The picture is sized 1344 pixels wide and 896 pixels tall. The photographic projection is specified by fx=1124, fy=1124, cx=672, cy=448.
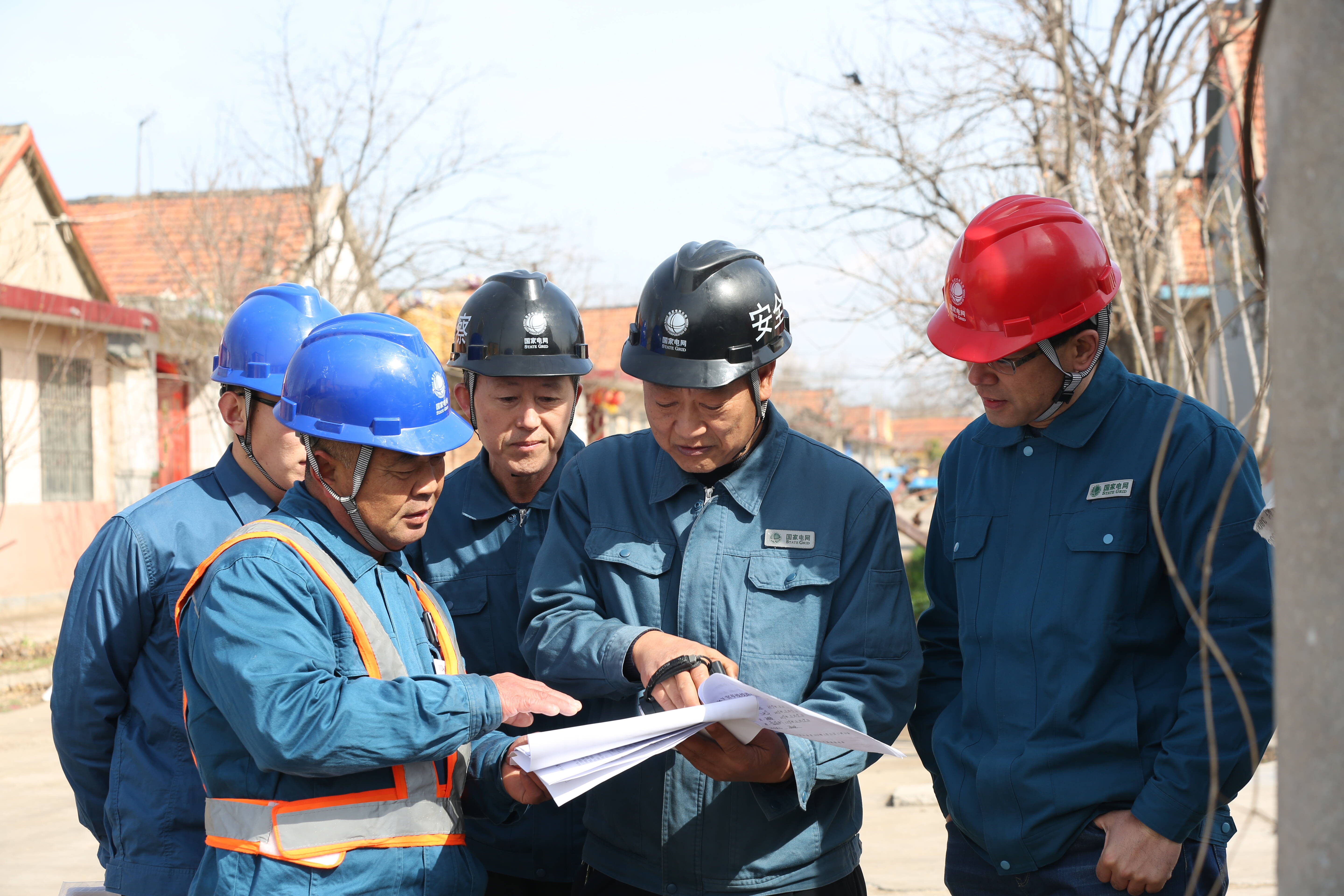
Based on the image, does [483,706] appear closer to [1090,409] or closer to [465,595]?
[465,595]

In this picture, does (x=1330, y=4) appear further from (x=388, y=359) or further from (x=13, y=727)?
(x=13, y=727)

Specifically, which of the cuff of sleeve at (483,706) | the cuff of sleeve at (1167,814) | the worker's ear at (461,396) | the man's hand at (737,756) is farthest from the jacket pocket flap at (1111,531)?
the worker's ear at (461,396)

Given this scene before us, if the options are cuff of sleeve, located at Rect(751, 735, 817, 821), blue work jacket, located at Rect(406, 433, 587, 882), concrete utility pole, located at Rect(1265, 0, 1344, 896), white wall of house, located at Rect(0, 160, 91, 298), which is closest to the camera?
concrete utility pole, located at Rect(1265, 0, 1344, 896)

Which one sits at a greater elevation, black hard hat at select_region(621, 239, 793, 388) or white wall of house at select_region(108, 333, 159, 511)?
black hard hat at select_region(621, 239, 793, 388)

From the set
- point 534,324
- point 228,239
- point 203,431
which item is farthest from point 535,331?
point 203,431

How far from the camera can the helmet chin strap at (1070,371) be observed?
8.20 feet

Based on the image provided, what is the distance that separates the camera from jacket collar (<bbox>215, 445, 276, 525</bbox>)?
120 inches

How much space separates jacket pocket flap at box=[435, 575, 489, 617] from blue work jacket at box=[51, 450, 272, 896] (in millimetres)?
→ 630

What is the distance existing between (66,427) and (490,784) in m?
15.1

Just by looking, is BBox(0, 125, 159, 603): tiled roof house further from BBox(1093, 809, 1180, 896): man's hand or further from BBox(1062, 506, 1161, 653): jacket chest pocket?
BBox(1093, 809, 1180, 896): man's hand

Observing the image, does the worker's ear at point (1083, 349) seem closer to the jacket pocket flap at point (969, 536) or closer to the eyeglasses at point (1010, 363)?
the eyeglasses at point (1010, 363)

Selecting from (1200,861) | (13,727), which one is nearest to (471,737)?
(1200,861)

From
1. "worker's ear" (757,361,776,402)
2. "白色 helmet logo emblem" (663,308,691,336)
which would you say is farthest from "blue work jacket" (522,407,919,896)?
"白色 helmet logo emblem" (663,308,691,336)

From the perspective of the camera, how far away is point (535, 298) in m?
3.44
